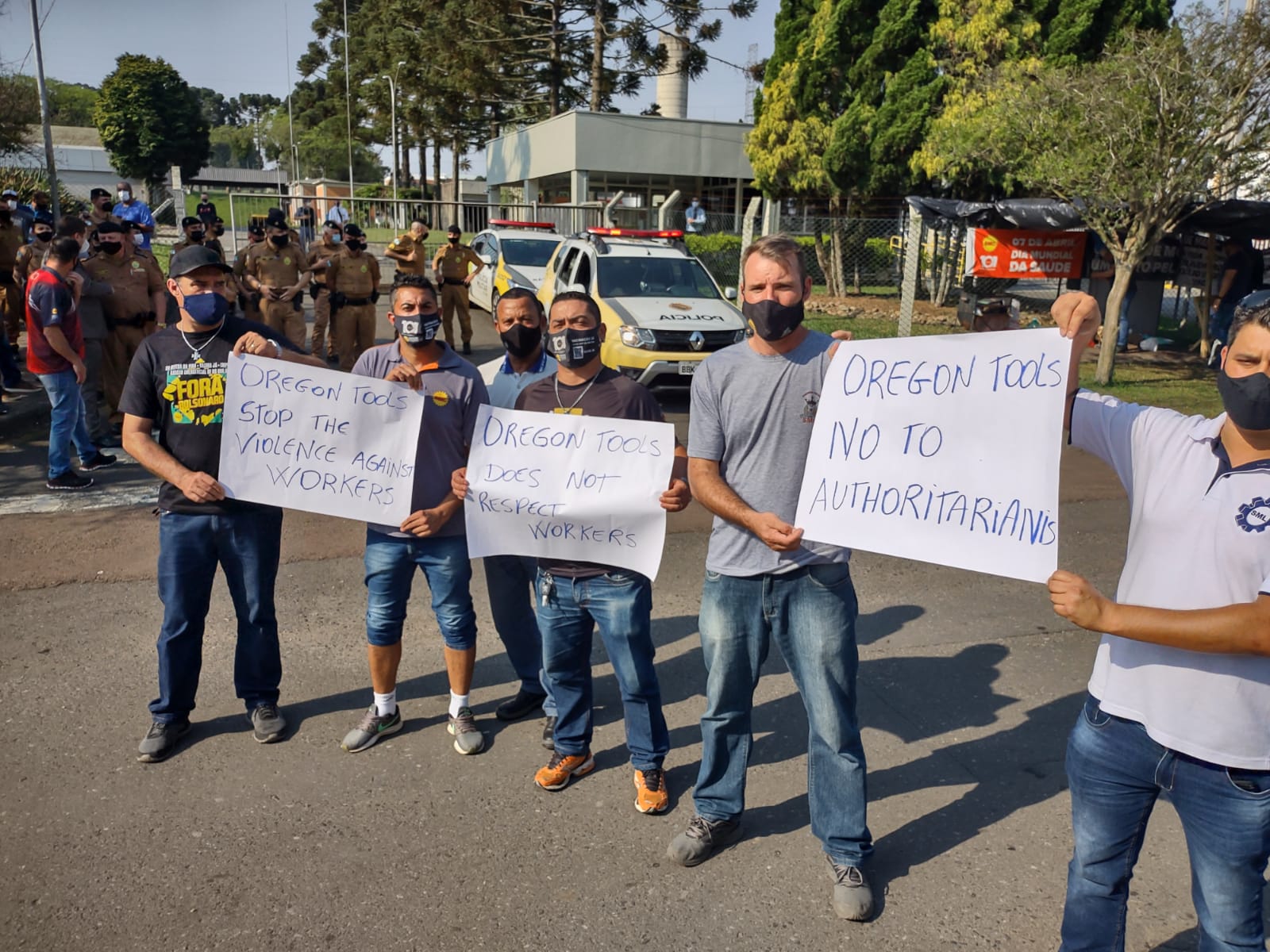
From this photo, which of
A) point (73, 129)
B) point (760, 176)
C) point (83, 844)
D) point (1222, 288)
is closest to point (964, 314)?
point (1222, 288)

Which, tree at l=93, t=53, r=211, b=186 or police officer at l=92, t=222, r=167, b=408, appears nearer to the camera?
police officer at l=92, t=222, r=167, b=408

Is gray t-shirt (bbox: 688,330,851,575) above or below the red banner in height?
below

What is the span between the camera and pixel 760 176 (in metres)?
23.4

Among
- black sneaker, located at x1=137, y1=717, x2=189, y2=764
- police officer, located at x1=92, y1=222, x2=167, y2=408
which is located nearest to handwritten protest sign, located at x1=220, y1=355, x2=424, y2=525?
black sneaker, located at x1=137, y1=717, x2=189, y2=764

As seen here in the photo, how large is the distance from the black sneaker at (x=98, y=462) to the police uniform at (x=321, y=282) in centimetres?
433

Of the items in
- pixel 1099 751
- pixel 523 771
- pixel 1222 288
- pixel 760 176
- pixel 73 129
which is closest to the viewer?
pixel 1099 751

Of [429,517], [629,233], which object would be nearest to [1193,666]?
[429,517]

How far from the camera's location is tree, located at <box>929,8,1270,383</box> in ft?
34.9

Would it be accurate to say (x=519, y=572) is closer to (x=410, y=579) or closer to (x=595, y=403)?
(x=410, y=579)

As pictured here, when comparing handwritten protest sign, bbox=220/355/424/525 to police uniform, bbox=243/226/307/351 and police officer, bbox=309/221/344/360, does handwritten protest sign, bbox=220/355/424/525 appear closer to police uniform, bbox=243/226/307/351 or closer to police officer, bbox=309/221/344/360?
police uniform, bbox=243/226/307/351

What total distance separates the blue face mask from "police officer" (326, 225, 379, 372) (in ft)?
26.9

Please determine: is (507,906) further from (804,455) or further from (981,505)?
(981,505)

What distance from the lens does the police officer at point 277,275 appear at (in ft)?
38.1

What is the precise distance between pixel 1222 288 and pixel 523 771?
45.6 feet
